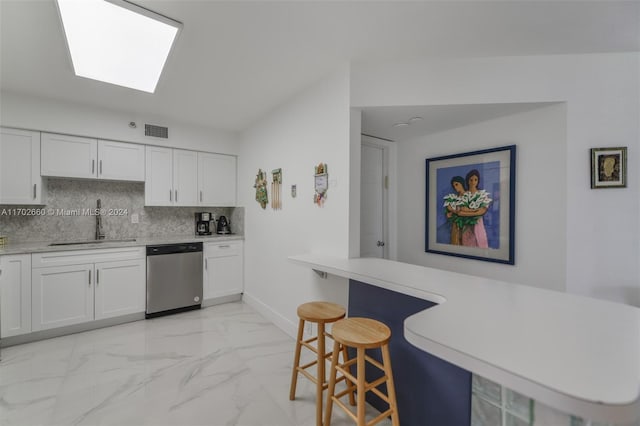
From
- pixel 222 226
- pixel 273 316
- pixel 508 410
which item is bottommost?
pixel 273 316

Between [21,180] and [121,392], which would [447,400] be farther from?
[21,180]

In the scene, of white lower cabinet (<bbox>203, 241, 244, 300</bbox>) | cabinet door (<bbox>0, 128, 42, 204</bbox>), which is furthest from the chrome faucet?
white lower cabinet (<bbox>203, 241, 244, 300</bbox>)

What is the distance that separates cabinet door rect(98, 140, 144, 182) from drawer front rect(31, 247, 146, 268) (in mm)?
903

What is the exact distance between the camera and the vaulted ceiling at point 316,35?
60.8 inches

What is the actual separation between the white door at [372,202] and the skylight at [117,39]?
1951mm

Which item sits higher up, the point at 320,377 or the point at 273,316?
the point at 320,377

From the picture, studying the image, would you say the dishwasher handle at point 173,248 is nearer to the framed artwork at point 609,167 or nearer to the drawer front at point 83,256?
the drawer front at point 83,256

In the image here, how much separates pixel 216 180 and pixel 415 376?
3.52 metres

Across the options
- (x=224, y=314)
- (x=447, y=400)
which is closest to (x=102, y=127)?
(x=224, y=314)

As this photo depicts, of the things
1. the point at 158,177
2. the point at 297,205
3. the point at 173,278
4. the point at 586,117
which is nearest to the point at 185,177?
the point at 158,177

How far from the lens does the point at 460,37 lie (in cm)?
179

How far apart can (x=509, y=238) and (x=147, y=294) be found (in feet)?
12.8

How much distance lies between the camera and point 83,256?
2.90 metres

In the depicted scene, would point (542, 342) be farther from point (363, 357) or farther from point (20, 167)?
point (20, 167)
